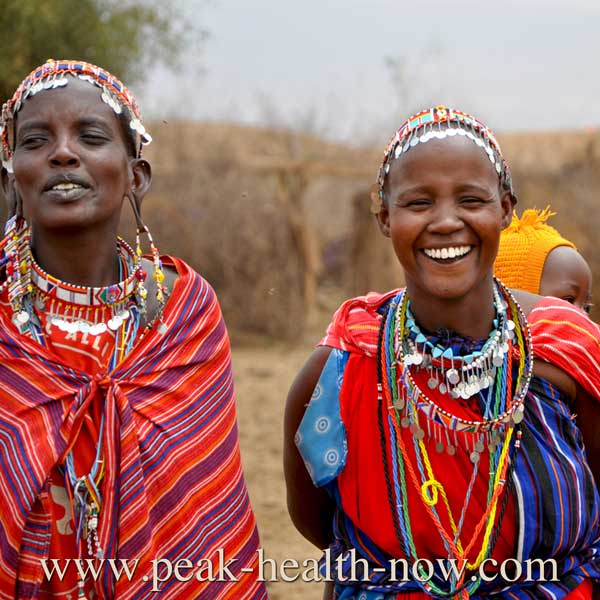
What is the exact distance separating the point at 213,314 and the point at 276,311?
29.6 feet

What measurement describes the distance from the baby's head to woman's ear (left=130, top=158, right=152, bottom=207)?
144 cm

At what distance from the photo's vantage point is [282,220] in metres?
11.8

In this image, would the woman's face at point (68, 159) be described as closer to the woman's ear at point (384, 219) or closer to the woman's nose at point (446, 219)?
the woman's ear at point (384, 219)

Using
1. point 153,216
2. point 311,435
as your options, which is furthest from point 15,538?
point 153,216

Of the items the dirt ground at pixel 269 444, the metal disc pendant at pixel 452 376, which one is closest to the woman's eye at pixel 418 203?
the metal disc pendant at pixel 452 376

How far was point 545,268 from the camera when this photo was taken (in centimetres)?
349

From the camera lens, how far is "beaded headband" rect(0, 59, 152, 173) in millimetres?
2744

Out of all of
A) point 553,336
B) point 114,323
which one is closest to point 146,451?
point 114,323

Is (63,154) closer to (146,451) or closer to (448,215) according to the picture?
(146,451)

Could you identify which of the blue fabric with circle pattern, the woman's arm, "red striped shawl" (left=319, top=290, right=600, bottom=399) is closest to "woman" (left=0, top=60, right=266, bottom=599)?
the woman's arm

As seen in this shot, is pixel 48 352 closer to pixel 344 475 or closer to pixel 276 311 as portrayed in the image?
pixel 344 475

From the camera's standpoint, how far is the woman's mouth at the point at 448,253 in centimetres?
244

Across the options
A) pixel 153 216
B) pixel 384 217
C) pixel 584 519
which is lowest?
pixel 584 519

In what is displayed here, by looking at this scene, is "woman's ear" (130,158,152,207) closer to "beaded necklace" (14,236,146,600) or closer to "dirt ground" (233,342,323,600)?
"beaded necklace" (14,236,146,600)
